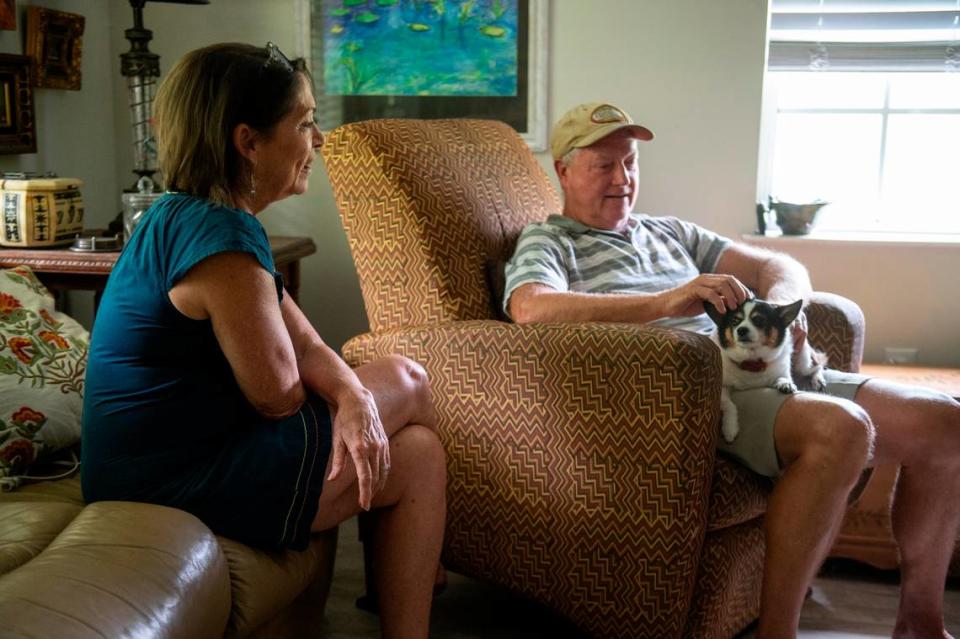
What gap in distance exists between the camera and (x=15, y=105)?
8.24 feet

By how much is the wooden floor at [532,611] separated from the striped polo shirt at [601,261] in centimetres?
65

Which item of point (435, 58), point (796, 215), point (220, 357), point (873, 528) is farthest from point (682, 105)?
point (220, 357)

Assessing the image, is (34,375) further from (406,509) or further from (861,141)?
(861,141)

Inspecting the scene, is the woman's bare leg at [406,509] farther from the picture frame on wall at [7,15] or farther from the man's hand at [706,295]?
the picture frame on wall at [7,15]

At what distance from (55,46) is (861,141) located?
7.61ft

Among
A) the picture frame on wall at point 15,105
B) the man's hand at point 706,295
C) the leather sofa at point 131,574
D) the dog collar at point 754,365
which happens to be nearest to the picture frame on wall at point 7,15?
the picture frame on wall at point 15,105

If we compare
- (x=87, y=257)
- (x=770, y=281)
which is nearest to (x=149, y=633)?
(x=87, y=257)

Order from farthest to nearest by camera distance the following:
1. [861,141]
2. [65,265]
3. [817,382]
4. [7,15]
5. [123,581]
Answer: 1. [861,141]
2. [7,15]
3. [65,265]
4. [817,382]
5. [123,581]

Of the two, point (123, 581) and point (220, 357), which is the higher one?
point (220, 357)

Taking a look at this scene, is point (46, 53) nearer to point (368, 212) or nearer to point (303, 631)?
point (368, 212)

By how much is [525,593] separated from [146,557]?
2.65ft

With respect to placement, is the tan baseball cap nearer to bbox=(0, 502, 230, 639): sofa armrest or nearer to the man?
the man

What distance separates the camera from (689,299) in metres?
1.88

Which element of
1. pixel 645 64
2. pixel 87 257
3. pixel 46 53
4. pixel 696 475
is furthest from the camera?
pixel 645 64
